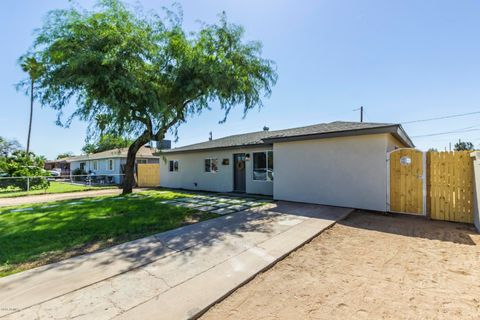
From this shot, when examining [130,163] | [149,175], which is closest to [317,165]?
[130,163]

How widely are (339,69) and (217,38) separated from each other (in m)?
6.49

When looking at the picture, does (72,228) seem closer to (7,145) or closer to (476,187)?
(476,187)

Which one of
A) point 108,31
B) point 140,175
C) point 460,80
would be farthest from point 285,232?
point 140,175

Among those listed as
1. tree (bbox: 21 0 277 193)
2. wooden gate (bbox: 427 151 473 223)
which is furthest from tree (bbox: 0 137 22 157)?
wooden gate (bbox: 427 151 473 223)

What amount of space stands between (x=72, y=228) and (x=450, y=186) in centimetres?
1030

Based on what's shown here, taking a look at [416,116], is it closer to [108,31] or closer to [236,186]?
[236,186]

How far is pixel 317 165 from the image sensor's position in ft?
29.9

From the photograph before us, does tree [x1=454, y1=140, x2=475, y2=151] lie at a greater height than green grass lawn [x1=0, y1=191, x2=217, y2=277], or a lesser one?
greater

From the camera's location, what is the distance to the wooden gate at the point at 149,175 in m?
18.7

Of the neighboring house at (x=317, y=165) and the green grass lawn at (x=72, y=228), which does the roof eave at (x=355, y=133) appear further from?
the green grass lawn at (x=72, y=228)

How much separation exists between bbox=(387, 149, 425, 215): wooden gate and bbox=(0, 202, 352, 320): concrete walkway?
3.79m

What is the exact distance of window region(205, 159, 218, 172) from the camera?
14.1 meters

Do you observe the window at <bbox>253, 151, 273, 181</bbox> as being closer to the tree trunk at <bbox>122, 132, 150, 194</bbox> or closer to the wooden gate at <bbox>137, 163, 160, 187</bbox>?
the tree trunk at <bbox>122, 132, 150, 194</bbox>

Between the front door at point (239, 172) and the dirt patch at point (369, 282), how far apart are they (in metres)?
7.67
